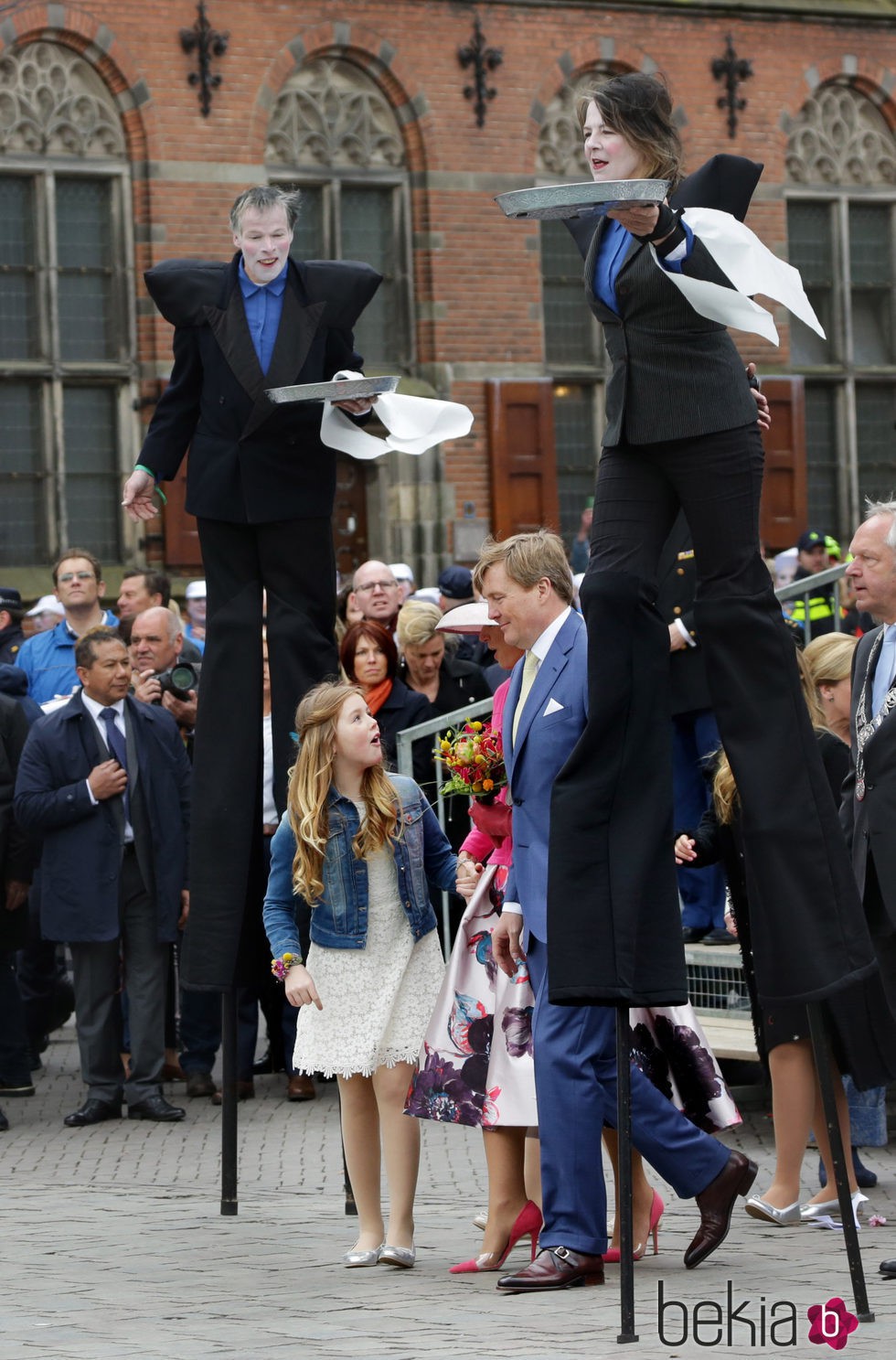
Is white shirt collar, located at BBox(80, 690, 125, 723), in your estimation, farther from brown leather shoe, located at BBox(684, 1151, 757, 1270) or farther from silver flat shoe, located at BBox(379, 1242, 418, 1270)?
brown leather shoe, located at BBox(684, 1151, 757, 1270)

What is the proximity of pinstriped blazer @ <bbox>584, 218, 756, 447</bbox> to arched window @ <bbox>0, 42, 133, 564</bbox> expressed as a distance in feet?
44.3

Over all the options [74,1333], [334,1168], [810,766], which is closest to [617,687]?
[810,766]

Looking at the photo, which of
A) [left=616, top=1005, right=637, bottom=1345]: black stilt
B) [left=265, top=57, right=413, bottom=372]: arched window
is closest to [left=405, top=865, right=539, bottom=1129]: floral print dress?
[left=616, top=1005, right=637, bottom=1345]: black stilt

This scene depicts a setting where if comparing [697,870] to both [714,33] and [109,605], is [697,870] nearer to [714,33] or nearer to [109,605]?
[109,605]

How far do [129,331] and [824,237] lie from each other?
7.04 metres

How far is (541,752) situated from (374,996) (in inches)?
36.6

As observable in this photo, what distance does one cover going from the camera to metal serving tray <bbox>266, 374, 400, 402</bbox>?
19.0 ft

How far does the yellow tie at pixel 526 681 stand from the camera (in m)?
5.41

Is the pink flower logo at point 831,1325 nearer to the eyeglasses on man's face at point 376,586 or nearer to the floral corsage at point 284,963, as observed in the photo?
the floral corsage at point 284,963

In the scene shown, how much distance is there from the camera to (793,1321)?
4.65m

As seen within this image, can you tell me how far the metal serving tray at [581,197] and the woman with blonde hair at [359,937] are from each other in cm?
188

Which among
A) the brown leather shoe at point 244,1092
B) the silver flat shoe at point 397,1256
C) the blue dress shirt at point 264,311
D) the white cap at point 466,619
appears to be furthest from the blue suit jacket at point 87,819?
the silver flat shoe at point 397,1256

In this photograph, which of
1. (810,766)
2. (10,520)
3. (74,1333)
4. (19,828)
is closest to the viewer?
(810,766)

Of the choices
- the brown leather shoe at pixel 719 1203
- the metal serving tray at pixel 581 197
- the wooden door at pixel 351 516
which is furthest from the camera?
the wooden door at pixel 351 516
